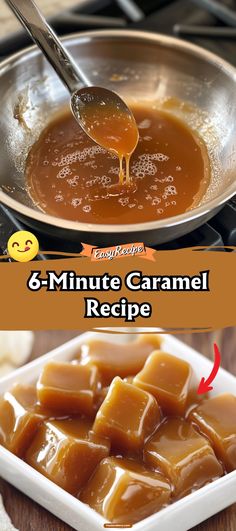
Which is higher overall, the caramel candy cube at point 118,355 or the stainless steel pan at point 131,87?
the stainless steel pan at point 131,87

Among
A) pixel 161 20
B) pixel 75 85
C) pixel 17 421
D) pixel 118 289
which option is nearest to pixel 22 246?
pixel 118 289

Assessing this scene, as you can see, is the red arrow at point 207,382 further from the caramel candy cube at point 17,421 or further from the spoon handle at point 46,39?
the spoon handle at point 46,39

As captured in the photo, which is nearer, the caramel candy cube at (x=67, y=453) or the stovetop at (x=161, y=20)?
the caramel candy cube at (x=67, y=453)

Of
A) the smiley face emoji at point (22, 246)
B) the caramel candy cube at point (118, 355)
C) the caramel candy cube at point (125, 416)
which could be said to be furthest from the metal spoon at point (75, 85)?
the caramel candy cube at point (125, 416)

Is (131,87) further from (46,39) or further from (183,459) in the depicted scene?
(183,459)

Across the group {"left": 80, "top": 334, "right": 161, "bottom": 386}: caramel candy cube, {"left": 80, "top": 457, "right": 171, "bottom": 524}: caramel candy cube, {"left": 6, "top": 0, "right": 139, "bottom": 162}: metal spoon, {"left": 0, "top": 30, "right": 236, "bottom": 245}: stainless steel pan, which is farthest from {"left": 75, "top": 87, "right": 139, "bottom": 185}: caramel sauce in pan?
{"left": 80, "top": 457, "right": 171, "bottom": 524}: caramel candy cube

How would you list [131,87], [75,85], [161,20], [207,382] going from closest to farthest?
[207,382] < [75,85] < [131,87] < [161,20]
